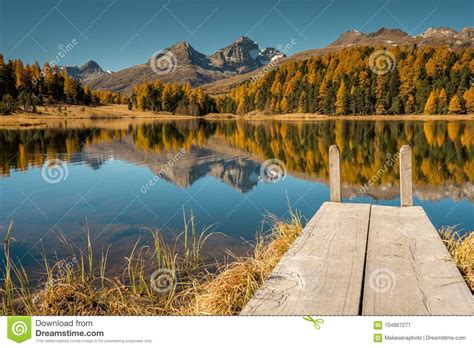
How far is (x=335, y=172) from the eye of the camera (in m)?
8.92

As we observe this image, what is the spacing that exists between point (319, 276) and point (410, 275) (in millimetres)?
920

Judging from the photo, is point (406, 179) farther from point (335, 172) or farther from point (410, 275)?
point (410, 275)

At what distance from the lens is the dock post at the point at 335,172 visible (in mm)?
8820

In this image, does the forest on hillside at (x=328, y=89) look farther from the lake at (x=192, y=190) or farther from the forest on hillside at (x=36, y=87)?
the lake at (x=192, y=190)

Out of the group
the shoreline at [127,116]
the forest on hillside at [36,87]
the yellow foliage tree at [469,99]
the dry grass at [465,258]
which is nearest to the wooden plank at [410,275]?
the dry grass at [465,258]

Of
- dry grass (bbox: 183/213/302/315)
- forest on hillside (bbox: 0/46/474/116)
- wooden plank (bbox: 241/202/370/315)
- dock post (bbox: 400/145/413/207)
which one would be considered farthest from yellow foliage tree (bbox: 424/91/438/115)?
dry grass (bbox: 183/213/302/315)

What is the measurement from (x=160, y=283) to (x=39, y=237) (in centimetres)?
476

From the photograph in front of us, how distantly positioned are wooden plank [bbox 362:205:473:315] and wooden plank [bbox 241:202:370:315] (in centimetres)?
14

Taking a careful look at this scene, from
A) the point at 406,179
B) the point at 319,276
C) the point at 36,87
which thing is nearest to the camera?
the point at 319,276

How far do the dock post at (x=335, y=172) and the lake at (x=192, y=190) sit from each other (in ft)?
5.79

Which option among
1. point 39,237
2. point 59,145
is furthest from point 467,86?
point 39,237

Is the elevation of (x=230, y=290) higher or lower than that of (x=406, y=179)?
lower

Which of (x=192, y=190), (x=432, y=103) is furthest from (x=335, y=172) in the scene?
(x=432, y=103)

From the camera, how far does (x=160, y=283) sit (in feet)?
23.3
